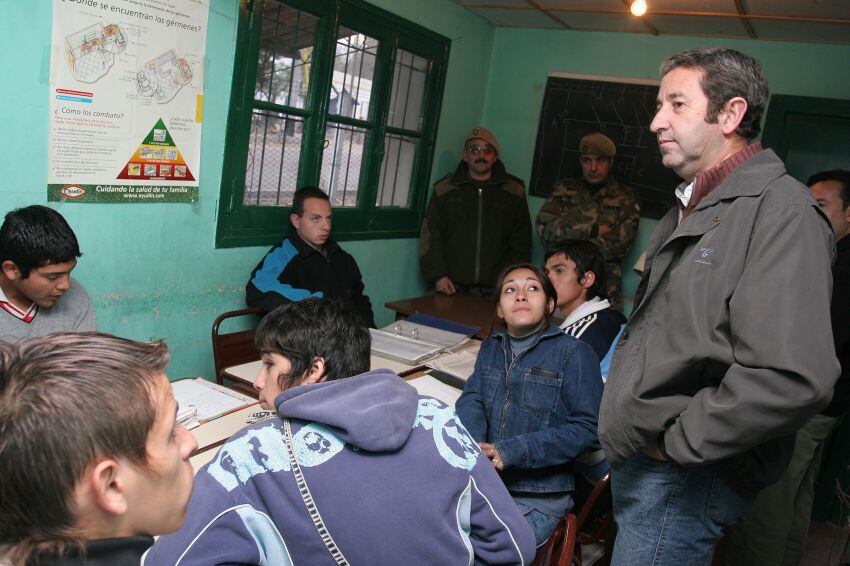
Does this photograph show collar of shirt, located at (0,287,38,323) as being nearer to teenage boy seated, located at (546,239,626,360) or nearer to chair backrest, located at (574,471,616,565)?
chair backrest, located at (574,471,616,565)

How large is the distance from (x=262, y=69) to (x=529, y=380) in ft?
6.60

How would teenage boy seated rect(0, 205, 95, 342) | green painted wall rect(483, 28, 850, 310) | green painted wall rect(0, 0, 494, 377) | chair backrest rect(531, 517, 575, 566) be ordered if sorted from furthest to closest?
green painted wall rect(483, 28, 850, 310), green painted wall rect(0, 0, 494, 377), teenage boy seated rect(0, 205, 95, 342), chair backrest rect(531, 517, 575, 566)

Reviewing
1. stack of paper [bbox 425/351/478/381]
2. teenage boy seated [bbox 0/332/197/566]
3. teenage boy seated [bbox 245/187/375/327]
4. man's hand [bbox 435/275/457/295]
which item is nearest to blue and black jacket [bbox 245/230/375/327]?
teenage boy seated [bbox 245/187/375/327]

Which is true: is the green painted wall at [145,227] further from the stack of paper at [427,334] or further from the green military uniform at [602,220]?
the green military uniform at [602,220]

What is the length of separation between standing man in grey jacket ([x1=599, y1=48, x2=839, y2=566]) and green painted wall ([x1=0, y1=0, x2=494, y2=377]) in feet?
6.65

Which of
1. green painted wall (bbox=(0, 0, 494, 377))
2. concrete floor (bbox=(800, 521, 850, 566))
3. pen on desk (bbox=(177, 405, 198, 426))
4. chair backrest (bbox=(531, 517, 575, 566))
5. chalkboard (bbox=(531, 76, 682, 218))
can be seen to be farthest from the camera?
chalkboard (bbox=(531, 76, 682, 218))

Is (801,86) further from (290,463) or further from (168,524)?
(168,524)

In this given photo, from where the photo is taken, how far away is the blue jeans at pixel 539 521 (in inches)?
71.2

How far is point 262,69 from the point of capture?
10.1 ft

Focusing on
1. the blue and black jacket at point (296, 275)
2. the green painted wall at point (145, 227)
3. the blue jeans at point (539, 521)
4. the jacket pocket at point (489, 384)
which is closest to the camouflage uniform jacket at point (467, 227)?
the blue and black jacket at point (296, 275)

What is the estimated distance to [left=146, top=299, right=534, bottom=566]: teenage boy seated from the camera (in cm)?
99

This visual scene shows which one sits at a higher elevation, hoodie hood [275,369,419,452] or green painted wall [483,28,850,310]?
green painted wall [483,28,850,310]

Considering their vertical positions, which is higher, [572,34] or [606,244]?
[572,34]

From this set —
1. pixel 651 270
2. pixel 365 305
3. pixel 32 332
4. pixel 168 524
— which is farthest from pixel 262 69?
pixel 168 524
